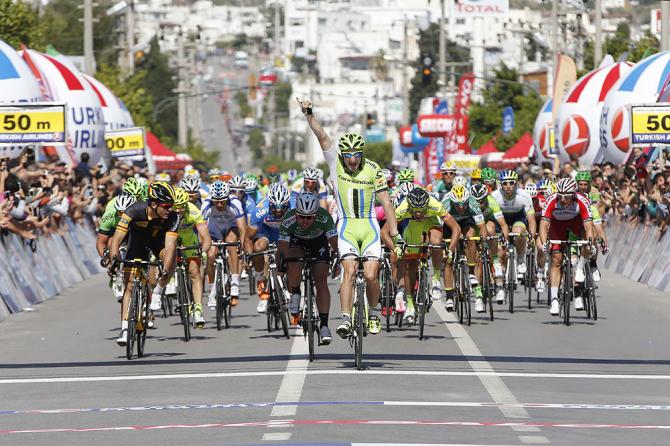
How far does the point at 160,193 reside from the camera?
17469 mm

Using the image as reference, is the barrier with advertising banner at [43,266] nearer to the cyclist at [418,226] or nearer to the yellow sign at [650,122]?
the cyclist at [418,226]

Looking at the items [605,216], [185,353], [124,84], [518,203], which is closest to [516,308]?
[518,203]

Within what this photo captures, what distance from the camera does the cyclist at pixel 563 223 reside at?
2167 centimetres

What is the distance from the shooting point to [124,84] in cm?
8038

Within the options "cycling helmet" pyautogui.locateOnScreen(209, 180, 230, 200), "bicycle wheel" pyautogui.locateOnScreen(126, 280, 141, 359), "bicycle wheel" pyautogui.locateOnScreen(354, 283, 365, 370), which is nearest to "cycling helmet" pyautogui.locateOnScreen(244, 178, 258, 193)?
"cycling helmet" pyautogui.locateOnScreen(209, 180, 230, 200)

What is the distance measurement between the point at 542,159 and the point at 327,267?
38723 millimetres

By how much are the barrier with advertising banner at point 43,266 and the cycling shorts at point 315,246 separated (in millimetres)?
7652

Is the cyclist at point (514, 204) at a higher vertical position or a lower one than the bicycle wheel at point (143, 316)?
higher

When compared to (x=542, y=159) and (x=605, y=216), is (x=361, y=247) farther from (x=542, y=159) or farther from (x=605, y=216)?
(x=542, y=159)

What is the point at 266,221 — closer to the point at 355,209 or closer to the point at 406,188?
the point at 406,188

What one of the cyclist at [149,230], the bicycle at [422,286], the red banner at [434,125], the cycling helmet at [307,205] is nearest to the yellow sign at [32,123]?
the bicycle at [422,286]

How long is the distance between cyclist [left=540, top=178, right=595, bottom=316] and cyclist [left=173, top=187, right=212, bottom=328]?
4084 millimetres

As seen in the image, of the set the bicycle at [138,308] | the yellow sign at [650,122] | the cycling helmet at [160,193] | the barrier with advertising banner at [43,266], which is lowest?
the barrier with advertising banner at [43,266]

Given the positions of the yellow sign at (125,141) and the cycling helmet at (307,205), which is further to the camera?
the yellow sign at (125,141)
